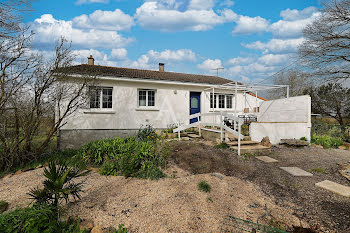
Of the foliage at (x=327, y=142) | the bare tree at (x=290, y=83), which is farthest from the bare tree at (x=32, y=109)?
the bare tree at (x=290, y=83)

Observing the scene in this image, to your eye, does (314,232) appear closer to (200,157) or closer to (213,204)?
(213,204)

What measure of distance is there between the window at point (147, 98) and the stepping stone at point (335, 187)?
8.14 m

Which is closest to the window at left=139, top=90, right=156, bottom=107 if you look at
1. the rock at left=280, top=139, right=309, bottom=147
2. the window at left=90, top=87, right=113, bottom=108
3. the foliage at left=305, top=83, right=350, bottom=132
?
the window at left=90, top=87, right=113, bottom=108

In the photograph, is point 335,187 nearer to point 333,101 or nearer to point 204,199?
point 204,199

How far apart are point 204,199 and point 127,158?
93.1 inches

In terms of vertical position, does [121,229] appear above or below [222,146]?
below

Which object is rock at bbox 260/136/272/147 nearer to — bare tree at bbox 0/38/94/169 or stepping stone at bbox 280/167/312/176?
stepping stone at bbox 280/167/312/176

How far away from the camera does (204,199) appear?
324 centimetres

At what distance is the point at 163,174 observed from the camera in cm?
445

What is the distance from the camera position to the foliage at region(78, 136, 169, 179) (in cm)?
452

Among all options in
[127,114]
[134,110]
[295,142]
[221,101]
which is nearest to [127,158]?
[127,114]

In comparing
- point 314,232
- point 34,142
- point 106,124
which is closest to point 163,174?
point 314,232

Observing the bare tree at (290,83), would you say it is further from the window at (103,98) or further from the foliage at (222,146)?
the window at (103,98)

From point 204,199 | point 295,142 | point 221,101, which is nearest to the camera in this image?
point 204,199
